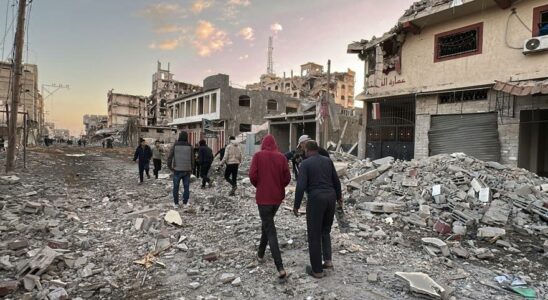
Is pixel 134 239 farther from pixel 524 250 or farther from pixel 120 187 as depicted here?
pixel 524 250

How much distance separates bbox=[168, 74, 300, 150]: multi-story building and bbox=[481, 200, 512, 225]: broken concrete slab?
2161cm

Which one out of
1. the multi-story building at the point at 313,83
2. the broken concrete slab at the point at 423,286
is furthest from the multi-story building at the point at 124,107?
the broken concrete slab at the point at 423,286

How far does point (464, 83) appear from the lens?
1330 centimetres

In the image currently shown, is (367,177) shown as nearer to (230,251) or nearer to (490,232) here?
(490,232)

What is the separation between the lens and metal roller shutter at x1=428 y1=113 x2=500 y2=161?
12.7 m

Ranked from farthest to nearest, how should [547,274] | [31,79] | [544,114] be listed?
[31,79], [544,114], [547,274]

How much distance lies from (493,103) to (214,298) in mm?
13300

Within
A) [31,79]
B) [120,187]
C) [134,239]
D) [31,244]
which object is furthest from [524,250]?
[31,79]

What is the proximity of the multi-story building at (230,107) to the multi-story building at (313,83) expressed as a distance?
24425mm

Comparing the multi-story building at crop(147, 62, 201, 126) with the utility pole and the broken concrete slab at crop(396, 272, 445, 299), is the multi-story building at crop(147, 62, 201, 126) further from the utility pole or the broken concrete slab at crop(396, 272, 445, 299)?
the broken concrete slab at crop(396, 272, 445, 299)

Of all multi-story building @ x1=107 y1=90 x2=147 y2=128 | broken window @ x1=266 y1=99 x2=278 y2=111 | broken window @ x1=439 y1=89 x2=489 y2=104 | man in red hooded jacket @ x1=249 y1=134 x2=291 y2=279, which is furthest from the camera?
multi-story building @ x1=107 y1=90 x2=147 y2=128

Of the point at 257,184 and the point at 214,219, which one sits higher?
the point at 257,184

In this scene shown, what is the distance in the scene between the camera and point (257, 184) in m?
4.32

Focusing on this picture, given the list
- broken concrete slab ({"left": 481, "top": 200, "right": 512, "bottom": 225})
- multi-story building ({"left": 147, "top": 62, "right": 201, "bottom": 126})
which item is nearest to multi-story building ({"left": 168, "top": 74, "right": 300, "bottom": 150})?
broken concrete slab ({"left": 481, "top": 200, "right": 512, "bottom": 225})
